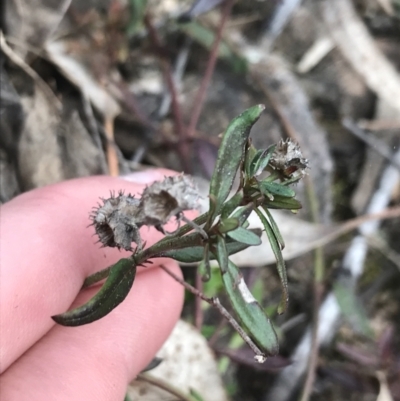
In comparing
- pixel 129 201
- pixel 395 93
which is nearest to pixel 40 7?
pixel 129 201

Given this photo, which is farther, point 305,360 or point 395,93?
point 395,93

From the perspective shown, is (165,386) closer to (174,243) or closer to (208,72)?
(174,243)

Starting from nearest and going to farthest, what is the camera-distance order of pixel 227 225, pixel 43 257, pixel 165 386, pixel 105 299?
1. pixel 227 225
2. pixel 105 299
3. pixel 43 257
4. pixel 165 386

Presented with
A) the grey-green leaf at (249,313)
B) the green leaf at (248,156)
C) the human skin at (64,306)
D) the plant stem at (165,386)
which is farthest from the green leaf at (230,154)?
the plant stem at (165,386)

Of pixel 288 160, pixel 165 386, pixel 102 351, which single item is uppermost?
pixel 288 160

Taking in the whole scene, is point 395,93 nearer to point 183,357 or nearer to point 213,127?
point 213,127

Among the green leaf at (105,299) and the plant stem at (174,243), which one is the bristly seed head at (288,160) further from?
the green leaf at (105,299)

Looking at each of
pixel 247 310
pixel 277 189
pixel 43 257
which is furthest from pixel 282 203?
pixel 43 257

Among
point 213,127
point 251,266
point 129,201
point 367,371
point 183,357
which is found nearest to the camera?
point 129,201
